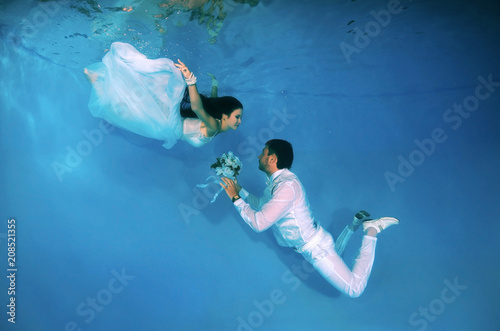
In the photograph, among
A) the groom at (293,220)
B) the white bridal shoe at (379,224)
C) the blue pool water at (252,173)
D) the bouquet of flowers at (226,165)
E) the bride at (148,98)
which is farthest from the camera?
the blue pool water at (252,173)

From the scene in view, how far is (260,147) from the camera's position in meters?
6.81

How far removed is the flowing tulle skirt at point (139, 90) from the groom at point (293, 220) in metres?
1.31

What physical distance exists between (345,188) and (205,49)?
4.21 metres

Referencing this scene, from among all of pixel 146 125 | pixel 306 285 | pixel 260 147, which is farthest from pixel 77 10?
pixel 306 285

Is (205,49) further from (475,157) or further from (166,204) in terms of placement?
(475,157)

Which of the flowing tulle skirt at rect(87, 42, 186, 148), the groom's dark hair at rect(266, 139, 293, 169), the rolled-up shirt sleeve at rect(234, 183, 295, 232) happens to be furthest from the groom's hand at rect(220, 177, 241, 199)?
the flowing tulle skirt at rect(87, 42, 186, 148)

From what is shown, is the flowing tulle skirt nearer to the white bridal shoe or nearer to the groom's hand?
the groom's hand

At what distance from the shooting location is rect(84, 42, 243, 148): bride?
3.91m

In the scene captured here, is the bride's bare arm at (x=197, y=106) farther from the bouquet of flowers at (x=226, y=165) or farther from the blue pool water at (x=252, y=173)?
the blue pool water at (x=252, y=173)

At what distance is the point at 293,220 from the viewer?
4359mm

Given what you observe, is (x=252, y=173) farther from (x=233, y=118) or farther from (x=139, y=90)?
(x=139, y=90)

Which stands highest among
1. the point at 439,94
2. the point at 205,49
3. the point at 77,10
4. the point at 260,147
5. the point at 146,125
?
the point at 77,10

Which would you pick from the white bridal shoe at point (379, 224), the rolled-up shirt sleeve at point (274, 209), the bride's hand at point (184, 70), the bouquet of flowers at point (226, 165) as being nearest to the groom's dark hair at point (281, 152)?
the rolled-up shirt sleeve at point (274, 209)

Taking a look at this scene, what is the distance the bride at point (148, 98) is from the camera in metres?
3.91
